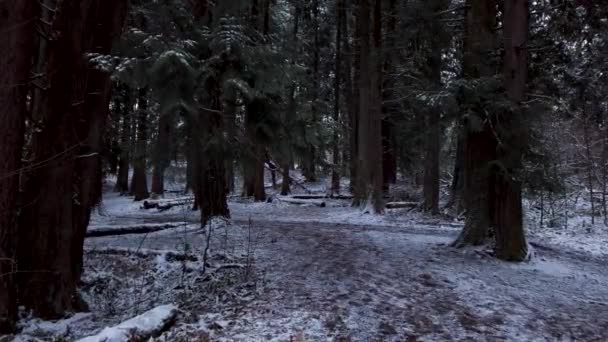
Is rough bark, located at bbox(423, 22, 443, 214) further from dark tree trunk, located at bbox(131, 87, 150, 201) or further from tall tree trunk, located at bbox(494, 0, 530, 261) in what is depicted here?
dark tree trunk, located at bbox(131, 87, 150, 201)

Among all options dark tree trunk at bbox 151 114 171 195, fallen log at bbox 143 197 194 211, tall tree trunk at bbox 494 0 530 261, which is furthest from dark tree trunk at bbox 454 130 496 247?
fallen log at bbox 143 197 194 211

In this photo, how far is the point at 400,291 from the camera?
6559 mm

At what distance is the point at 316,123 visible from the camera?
848 cm

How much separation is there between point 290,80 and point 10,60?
3.91m

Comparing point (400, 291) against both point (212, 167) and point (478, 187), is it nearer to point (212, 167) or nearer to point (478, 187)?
point (478, 187)

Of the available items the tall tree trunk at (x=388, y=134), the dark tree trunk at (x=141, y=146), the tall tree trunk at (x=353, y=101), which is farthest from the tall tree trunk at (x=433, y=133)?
the dark tree trunk at (x=141, y=146)

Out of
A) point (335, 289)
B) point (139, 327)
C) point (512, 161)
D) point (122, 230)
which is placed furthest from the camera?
point (122, 230)

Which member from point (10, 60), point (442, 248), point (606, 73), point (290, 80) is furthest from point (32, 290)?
point (606, 73)

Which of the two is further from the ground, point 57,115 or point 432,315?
point 57,115

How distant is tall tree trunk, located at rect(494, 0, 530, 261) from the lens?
8445 mm

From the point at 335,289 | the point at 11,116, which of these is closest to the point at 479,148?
the point at 335,289

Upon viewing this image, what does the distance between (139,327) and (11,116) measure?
106 inches

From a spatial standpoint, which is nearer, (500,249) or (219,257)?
(219,257)

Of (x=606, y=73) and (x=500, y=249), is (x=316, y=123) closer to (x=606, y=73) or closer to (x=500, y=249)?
(x=500, y=249)
